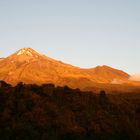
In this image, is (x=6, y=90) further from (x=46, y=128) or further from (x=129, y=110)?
(x=129, y=110)

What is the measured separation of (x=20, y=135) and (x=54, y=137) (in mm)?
4033

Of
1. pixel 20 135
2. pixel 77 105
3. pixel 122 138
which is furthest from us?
pixel 77 105

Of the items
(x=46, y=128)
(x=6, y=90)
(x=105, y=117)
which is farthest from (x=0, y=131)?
(x=105, y=117)

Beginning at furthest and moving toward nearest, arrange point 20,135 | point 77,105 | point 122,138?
point 77,105 < point 122,138 < point 20,135

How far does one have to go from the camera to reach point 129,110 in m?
55.5

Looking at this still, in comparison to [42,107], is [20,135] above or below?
below

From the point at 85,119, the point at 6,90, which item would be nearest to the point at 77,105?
the point at 85,119

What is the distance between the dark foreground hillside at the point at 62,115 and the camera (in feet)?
154

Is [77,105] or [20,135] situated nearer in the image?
[20,135]

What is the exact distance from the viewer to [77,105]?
174 feet

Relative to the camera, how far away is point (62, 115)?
5025 cm

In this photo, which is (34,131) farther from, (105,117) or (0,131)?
(105,117)

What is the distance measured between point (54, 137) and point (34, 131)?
255cm

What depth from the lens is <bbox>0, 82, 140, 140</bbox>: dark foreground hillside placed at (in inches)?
1853
